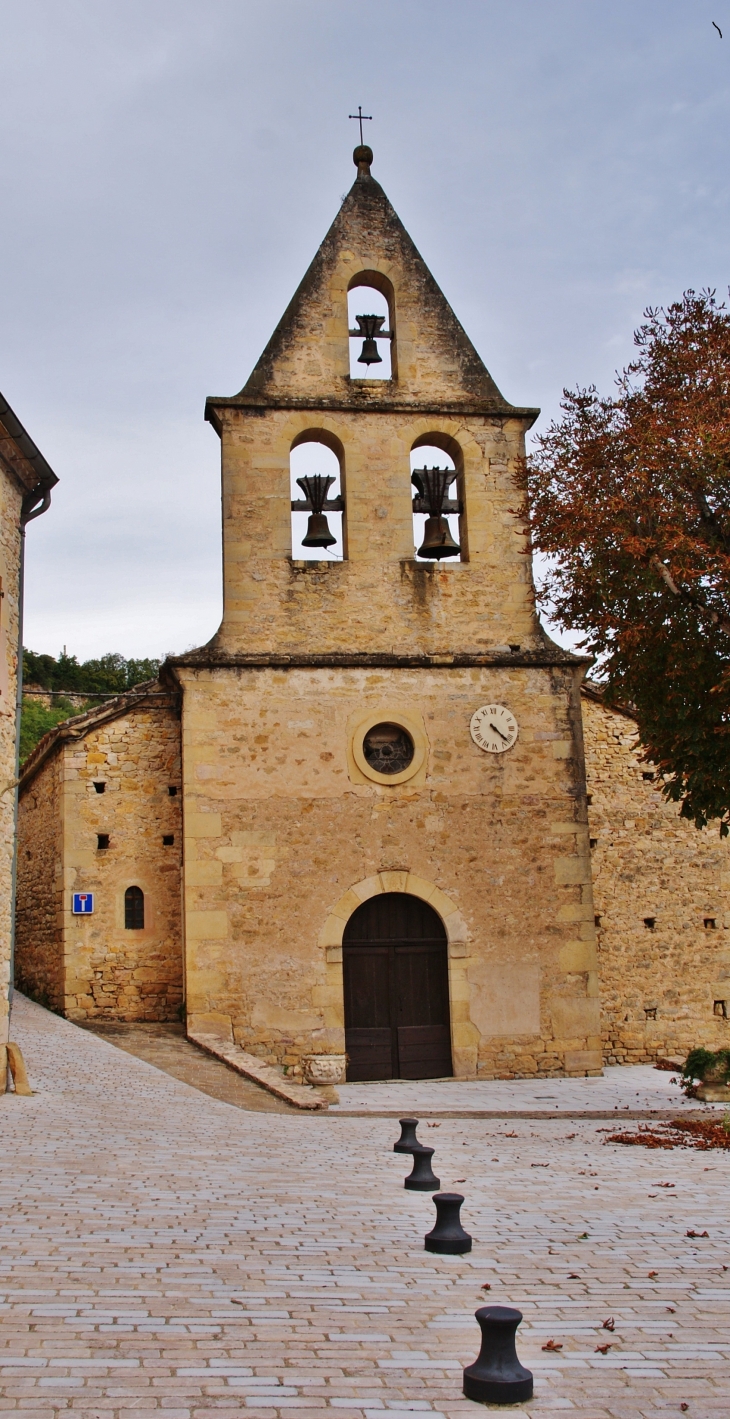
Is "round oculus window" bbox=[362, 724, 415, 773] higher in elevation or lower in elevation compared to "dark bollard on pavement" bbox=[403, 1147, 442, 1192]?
higher

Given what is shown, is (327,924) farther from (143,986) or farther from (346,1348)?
(346,1348)

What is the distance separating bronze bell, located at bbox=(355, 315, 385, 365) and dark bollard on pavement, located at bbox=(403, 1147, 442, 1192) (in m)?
11.5

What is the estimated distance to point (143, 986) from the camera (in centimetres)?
1549

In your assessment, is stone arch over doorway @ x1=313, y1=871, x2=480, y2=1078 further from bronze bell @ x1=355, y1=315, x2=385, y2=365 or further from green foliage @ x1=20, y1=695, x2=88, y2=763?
green foliage @ x1=20, y1=695, x2=88, y2=763

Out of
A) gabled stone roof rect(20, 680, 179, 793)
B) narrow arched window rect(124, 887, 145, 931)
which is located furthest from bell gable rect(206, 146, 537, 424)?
narrow arched window rect(124, 887, 145, 931)

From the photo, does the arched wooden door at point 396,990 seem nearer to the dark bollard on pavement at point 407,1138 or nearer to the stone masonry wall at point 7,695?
the stone masonry wall at point 7,695

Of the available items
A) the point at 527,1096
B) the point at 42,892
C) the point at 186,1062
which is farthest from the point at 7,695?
the point at 527,1096

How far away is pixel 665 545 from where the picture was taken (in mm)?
10664

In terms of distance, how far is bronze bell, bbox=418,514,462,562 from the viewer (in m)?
15.7

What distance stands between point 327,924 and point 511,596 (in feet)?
15.9

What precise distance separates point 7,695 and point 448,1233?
22.7 feet

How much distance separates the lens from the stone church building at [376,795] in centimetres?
1449

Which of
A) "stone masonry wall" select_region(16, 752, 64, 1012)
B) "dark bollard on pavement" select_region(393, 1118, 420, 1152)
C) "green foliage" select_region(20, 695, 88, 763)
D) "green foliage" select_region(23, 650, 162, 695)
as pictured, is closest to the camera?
"dark bollard on pavement" select_region(393, 1118, 420, 1152)

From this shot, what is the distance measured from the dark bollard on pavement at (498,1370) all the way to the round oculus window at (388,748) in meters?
11.1
